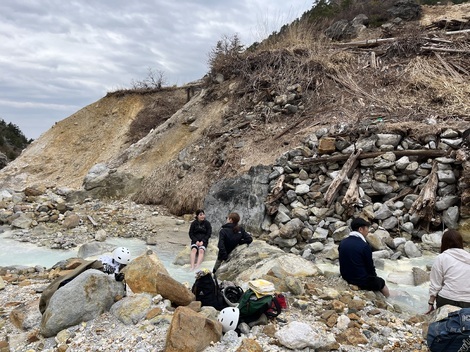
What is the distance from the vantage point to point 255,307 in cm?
392

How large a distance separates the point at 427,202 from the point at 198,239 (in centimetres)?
473

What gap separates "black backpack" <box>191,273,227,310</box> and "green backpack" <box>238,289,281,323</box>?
1.38 ft

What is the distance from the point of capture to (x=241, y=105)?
540 inches

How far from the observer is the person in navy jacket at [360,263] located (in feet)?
16.6

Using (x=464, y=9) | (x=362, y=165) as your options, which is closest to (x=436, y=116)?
(x=362, y=165)

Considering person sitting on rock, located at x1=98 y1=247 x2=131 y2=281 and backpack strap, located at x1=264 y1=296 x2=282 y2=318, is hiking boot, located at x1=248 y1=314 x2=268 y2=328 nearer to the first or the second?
backpack strap, located at x1=264 y1=296 x2=282 y2=318

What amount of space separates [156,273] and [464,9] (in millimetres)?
20184

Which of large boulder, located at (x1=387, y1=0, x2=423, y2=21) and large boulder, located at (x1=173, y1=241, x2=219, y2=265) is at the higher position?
large boulder, located at (x1=387, y1=0, x2=423, y2=21)

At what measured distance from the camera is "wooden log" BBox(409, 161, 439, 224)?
7.77 m

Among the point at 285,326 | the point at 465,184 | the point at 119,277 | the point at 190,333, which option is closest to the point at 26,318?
the point at 119,277

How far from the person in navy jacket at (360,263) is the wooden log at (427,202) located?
325 centimetres

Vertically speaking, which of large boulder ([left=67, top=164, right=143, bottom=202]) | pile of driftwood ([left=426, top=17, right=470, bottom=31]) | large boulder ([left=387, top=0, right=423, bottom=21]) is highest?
large boulder ([left=387, top=0, right=423, bottom=21])

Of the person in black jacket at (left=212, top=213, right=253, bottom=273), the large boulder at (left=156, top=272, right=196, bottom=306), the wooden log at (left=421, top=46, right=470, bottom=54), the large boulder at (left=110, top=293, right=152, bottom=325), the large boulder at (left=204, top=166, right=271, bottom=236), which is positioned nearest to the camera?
the large boulder at (left=110, top=293, right=152, bottom=325)

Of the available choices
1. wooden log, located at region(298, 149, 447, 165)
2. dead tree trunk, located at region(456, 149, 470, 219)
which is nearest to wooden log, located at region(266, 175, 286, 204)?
wooden log, located at region(298, 149, 447, 165)
